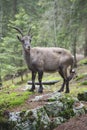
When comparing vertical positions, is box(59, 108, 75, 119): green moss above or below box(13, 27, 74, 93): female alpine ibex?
below

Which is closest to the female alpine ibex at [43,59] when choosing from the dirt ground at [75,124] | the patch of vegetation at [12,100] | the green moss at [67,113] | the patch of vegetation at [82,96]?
the patch of vegetation at [12,100]

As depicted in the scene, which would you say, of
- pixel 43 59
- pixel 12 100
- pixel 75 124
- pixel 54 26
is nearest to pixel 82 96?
pixel 43 59

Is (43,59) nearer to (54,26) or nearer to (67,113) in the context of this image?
(67,113)

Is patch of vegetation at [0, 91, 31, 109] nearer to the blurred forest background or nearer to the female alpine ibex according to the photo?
the female alpine ibex

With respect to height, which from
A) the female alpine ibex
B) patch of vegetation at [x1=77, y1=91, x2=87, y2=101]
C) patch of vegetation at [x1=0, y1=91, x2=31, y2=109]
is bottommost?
patch of vegetation at [x1=77, y1=91, x2=87, y2=101]

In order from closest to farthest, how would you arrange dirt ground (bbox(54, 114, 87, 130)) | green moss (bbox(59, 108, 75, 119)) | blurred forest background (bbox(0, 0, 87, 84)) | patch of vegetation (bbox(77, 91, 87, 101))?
dirt ground (bbox(54, 114, 87, 130)) → green moss (bbox(59, 108, 75, 119)) → patch of vegetation (bbox(77, 91, 87, 101)) → blurred forest background (bbox(0, 0, 87, 84))

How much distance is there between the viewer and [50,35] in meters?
20.2

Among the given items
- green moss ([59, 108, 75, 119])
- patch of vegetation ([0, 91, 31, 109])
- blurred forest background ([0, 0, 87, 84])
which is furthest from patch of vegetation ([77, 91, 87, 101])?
blurred forest background ([0, 0, 87, 84])

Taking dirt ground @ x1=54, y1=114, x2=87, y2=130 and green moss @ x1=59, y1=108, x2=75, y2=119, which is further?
green moss @ x1=59, y1=108, x2=75, y2=119

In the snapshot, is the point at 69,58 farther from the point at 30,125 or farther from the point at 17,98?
the point at 30,125

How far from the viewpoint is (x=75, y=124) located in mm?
7980

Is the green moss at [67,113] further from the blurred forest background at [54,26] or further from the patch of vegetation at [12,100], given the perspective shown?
the blurred forest background at [54,26]

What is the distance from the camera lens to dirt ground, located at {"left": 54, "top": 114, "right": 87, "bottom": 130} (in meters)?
7.84

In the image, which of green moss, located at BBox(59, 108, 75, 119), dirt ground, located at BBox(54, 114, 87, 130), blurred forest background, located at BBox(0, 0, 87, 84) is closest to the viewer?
dirt ground, located at BBox(54, 114, 87, 130)
